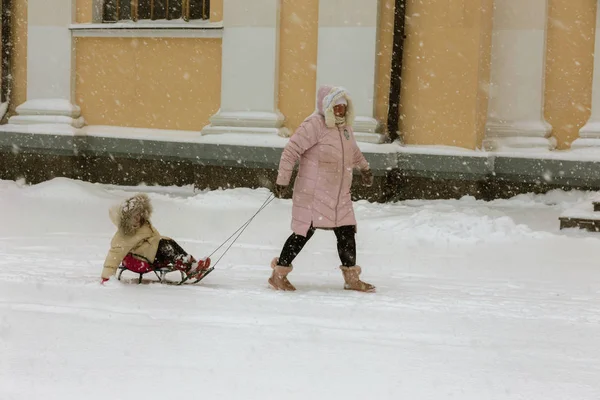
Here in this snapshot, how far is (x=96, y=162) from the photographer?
1437 centimetres

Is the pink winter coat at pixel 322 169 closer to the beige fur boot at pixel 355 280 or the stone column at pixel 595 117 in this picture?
the beige fur boot at pixel 355 280

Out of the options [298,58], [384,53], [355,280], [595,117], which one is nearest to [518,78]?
[595,117]

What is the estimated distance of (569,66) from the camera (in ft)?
41.6

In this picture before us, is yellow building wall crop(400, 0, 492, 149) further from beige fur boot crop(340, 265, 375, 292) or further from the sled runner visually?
the sled runner

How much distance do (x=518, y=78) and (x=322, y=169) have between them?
6.03 metres

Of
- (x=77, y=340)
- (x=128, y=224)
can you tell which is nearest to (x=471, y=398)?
(x=77, y=340)

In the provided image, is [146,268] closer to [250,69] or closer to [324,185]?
[324,185]

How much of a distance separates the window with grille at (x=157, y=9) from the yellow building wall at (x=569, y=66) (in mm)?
4422

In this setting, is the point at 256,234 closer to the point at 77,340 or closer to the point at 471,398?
the point at 77,340

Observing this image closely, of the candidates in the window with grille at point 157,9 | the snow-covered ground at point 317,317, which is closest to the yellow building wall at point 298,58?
the window with grille at point 157,9

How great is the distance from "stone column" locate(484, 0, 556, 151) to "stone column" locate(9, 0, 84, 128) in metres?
5.51

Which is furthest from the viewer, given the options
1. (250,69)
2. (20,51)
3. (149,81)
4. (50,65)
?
(20,51)

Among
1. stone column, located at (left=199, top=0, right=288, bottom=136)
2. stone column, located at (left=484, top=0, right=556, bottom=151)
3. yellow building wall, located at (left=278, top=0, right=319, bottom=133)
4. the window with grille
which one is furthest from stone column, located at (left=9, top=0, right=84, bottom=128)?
stone column, located at (left=484, top=0, right=556, bottom=151)

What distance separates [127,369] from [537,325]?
2590 mm
